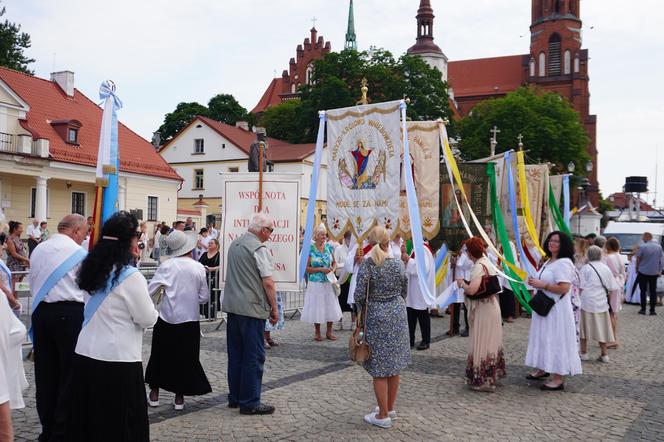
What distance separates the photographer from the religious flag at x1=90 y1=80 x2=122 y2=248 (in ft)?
20.1

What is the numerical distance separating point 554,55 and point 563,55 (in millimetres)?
1201

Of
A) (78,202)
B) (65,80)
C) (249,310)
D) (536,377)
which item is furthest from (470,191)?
(65,80)

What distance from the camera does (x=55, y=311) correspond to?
17.7 ft

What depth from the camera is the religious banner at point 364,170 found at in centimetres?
901

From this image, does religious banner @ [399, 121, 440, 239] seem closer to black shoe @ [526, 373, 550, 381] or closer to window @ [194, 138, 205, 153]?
black shoe @ [526, 373, 550, 381]

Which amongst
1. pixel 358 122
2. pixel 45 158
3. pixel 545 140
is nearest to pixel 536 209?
pixel 358 122

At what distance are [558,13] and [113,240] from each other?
Result: 82.7 metres

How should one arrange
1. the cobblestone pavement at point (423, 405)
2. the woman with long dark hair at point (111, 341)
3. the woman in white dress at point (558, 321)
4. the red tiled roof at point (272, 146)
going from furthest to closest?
the red tiled roof at point (272, 146), the woman in white dress at point (558, 321), the cobblestone pavement at point (423, 405), the woman with long dark hair at point (111, 341)

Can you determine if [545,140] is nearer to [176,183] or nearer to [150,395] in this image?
[176,183]

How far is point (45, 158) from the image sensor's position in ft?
102

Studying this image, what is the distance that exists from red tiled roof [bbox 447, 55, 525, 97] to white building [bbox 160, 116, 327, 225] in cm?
4308

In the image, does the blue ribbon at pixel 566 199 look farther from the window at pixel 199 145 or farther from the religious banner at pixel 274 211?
the window at pixel 199 145

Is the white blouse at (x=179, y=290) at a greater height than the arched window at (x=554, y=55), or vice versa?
the arched window at (x=554, y=55)

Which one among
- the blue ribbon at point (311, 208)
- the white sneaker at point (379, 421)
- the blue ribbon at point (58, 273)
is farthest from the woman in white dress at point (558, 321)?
the blue ribbon at point (58, 273)
